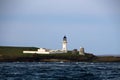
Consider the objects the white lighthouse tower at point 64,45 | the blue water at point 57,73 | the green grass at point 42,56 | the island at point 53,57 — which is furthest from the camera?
the green grass at point 42,56

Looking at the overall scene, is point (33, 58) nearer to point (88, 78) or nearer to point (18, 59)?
point (18, 59)

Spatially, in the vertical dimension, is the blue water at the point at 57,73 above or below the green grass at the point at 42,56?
below

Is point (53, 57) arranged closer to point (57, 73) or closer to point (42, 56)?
point (42, 56)

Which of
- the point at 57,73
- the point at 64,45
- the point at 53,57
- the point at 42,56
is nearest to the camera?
the point at 57,73

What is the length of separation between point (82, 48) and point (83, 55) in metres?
3.44

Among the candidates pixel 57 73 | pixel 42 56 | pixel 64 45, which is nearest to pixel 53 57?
pixel 42 56

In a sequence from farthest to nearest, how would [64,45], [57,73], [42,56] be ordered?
[64,45] → [42,56] → [57,73]

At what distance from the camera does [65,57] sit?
13712cm

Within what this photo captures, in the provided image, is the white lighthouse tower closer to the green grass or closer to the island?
the island

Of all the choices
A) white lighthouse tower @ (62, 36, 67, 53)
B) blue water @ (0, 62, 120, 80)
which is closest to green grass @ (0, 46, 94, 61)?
white lighthouse tower @ (62, 36, 67, 53)

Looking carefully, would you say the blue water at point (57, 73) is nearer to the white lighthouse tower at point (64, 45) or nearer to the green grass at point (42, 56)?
the white lighthouse tower at point (64, 45)

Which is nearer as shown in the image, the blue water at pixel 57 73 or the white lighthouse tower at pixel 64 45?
the blue water at pixel 57 73

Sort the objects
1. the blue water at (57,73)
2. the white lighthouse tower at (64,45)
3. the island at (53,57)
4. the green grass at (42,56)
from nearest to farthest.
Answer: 1. the blue water at (57,73)
2. the island at (53,57)
3. the white lighthouse tower at (64,45)
4. the green grass at (42,56)

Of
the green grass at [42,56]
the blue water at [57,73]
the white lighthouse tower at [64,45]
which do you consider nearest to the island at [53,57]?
the green grass at [42,56]
